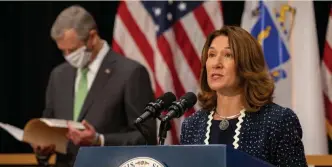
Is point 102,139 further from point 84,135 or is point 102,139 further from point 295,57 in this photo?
point 295,57

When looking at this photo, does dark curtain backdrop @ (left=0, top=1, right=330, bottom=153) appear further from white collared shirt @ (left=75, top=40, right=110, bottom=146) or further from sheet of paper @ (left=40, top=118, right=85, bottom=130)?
sheet of paper @ (left=40, top=118, right=85, bottom=130)

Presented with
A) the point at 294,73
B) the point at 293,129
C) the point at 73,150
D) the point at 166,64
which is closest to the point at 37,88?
the point at 166,64

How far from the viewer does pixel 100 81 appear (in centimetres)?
439

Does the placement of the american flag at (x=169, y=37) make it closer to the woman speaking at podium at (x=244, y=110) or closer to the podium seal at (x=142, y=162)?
the woman speaking at podium at (x=244, y=110)

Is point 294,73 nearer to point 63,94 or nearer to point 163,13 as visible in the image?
point 163,13

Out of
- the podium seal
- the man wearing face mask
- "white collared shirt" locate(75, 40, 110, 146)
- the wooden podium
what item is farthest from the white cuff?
the podium seal

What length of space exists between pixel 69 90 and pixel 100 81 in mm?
221

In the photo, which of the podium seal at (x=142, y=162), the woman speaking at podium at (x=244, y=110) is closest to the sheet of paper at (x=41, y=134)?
the woman speaking at podium at (x=244, y=110)

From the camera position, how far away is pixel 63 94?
4434 mm

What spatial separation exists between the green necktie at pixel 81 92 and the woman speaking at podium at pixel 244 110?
1.53 metres

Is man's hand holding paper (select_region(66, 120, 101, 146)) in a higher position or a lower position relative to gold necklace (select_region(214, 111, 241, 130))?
lower

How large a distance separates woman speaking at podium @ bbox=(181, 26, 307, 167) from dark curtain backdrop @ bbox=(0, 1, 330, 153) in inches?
116

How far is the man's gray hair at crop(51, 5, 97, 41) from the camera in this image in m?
4.38

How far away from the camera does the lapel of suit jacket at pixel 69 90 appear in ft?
14.4
